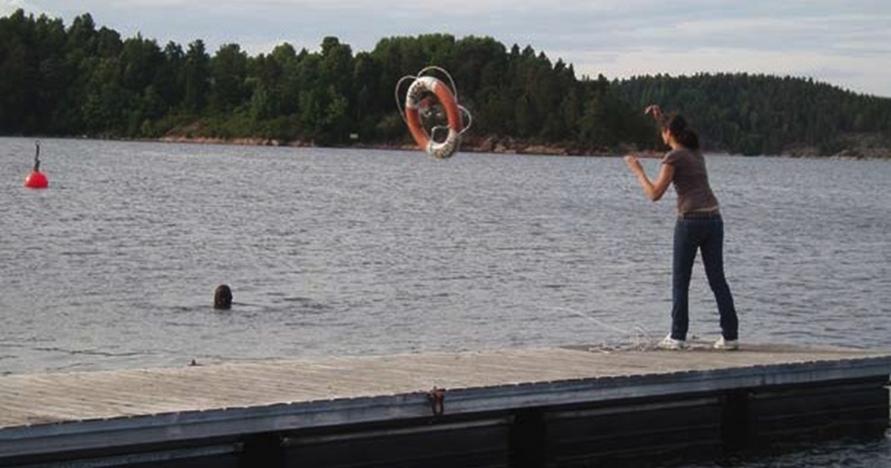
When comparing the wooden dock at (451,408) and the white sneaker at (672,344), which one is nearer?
the wooden dock at (451,408)

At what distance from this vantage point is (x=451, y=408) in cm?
1227

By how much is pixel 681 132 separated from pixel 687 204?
65 centimetres

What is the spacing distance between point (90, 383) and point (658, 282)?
25.3 meters

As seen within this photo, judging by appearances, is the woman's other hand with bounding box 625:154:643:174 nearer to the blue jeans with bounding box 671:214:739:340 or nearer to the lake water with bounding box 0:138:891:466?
the blue jeans with bounding box 671:214:739:340

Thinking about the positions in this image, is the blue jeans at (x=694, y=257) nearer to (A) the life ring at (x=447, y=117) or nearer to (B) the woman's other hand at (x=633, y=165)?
(B) the woman's other hand at (x=633, y=165)

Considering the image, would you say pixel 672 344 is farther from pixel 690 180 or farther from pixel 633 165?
pixel 633 165

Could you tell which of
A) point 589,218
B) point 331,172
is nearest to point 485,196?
point 589,218

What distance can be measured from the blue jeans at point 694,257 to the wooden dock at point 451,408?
1.09 ft

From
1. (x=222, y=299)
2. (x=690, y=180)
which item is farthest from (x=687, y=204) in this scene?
(x=222, y=299)

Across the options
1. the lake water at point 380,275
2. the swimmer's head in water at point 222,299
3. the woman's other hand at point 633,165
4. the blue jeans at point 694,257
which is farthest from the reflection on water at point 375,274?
the woman's other hand at point 633,165

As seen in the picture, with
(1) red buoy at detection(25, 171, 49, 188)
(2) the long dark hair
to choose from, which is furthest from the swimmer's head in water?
(1) red buoy at detection(25, 171, 49, 188)

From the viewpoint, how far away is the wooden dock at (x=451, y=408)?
1102 cm

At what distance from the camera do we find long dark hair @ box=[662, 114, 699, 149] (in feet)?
48.7

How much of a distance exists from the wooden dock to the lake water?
626mm
